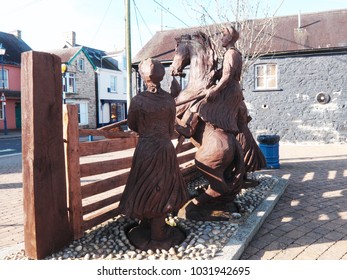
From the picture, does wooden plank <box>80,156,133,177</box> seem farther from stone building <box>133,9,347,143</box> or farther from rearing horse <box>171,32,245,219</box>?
stone building <box>133,9,347,143</box>

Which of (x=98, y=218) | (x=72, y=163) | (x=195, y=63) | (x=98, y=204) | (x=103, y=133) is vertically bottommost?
(x=98, y=218)

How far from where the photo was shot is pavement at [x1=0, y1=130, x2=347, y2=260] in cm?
351

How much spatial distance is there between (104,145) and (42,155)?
0.84 meters

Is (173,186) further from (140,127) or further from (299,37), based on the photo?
(299,37)

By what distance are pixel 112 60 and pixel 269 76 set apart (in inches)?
898

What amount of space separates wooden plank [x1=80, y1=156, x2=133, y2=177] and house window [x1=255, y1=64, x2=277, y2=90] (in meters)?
11.6

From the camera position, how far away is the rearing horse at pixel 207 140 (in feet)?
13.4

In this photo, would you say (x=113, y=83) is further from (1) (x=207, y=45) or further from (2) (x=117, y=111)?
(1) (x=207, y=45)

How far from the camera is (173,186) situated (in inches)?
128

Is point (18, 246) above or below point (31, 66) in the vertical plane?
below

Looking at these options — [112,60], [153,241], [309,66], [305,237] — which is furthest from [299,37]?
[112,60]

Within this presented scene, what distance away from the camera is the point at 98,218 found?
148 inches

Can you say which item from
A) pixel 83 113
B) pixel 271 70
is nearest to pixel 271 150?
pixel 271 70

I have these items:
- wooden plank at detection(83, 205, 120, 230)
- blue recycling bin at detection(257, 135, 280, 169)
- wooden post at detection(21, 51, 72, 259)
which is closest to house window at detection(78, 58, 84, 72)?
blue recycling bin at detection(257, 135, 280, 169)
